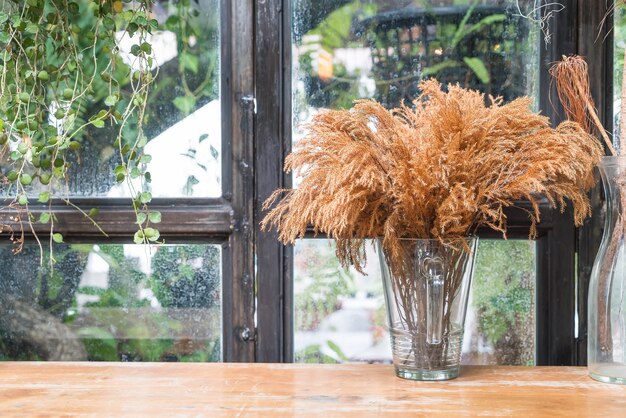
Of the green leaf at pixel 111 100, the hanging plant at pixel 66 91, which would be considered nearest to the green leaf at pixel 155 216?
the hanging plant at pixel 66 91

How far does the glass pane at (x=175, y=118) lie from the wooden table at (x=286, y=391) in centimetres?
37

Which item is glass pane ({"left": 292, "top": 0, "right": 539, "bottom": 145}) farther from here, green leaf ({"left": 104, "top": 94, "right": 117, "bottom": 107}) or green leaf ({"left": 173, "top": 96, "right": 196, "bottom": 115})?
green leaf ({"left": 104, "top": 94, "right": 117, "bottom": 107})

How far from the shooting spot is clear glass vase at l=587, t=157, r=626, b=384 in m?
1.19

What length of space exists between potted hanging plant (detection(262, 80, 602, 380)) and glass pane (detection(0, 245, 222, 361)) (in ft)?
1.22

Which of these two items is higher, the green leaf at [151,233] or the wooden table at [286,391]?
the green leaf at [151,233]

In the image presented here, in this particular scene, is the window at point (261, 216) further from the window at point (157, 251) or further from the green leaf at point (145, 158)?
the green leaf at point (145, 158)

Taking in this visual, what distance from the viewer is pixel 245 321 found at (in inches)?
57.2

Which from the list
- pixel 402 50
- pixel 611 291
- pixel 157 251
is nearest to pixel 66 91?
pixel 157 251

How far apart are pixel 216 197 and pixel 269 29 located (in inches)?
14.1

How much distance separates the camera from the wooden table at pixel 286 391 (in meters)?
1.05

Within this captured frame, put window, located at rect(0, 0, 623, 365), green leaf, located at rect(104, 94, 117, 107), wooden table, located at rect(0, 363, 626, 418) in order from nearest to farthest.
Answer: wooden table, located at rect(0, 363, 626, 418), green leaf, located at rect(104, 94, 117, 107), window, located at rect(0, 0, 623, 365)

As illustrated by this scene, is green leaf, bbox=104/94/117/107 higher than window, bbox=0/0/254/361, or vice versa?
green leaf, bbox=104/94/117/107

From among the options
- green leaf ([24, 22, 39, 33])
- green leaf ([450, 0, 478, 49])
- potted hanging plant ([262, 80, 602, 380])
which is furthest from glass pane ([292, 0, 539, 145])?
green leaf ([24, 22, 39, 33])

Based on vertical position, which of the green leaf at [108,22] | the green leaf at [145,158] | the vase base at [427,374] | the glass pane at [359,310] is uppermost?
the green leaf at [108,22]
